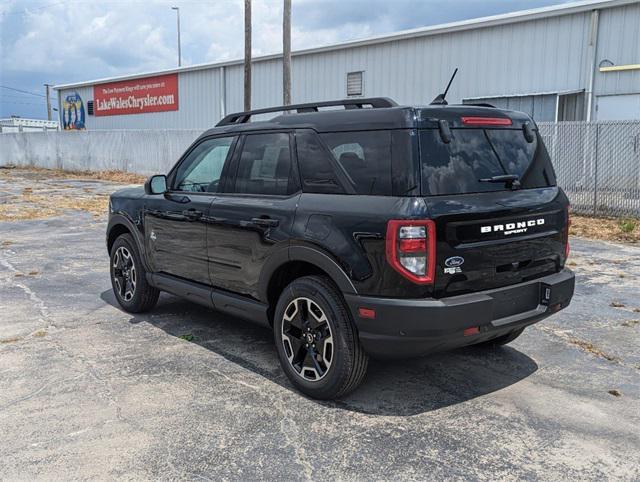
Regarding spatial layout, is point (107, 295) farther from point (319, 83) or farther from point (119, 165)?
point (119, 165)

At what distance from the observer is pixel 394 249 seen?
3391 millimetres

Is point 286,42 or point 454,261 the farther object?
point 286,42

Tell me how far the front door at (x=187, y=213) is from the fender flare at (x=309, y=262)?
2.74 ft

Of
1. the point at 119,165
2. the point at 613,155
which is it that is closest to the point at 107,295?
the point at 613,155

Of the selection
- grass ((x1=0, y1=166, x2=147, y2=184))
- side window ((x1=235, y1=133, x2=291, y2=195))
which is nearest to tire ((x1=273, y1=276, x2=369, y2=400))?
side window ((x1=235, y1=133, x2=291, y2=195))

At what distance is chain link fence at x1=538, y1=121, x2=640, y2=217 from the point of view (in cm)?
1243

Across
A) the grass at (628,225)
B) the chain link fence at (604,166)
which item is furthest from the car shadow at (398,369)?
the chain link fence at (604,166)

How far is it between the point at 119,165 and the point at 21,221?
15.0 metres

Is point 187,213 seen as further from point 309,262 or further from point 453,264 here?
point 453,264

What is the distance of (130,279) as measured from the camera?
19.7 feet

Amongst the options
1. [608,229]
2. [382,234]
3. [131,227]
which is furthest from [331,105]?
[608,229]

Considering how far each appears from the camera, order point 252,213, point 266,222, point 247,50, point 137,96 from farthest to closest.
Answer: point 137,96, point 247,50, point 252,213, point 266,222

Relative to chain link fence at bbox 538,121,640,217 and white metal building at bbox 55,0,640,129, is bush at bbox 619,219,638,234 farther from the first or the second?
white metal building at bbox 55,0,640,129

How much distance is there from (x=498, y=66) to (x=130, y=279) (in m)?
14.5
